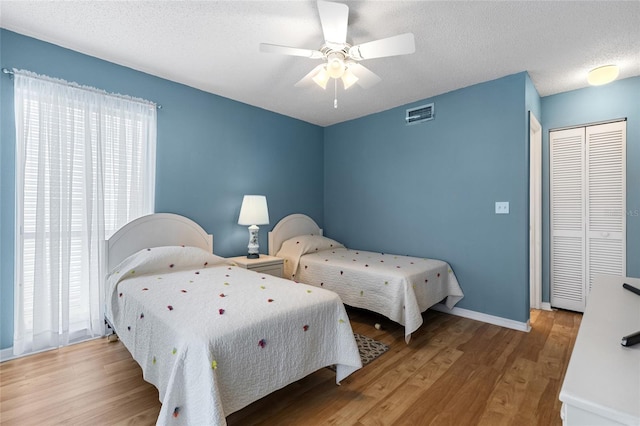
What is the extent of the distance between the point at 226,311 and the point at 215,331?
22 cm

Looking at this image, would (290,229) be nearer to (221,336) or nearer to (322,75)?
(322,75)

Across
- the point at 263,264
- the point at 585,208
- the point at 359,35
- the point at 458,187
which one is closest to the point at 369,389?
the point at 263,264

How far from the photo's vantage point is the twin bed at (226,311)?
4.40 ft

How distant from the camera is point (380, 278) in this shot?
2.76 meters

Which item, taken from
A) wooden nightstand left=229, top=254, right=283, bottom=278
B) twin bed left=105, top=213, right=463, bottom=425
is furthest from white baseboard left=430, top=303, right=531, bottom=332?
wooden nightstand left=229, top=254, right=283, bottom=278

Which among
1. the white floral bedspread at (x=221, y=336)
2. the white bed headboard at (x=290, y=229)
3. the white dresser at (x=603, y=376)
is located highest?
the white bed headboard at (x=290, y=229)

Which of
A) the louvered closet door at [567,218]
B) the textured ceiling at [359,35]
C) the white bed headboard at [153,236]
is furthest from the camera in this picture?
the louvered closet door at [567,218]

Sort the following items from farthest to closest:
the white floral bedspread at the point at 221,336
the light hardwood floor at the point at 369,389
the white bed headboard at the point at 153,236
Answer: the white bed headboard at the point at 153,236, the light hardwood floor at the point at 369,389, the white floral bedspread at the point at 221,336

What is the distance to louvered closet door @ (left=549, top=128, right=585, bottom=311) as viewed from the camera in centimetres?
324

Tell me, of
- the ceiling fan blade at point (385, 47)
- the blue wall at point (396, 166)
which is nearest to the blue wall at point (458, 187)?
the blue wall at point (396, 166)

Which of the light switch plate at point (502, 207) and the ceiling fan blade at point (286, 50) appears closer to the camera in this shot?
the ceiling fan blade at point (286, 50)

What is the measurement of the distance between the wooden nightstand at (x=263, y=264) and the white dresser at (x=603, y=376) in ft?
8.68

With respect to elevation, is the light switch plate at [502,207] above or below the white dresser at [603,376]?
above

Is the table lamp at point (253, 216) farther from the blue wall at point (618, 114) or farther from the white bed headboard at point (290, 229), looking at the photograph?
the blue wall at point (618, 114)
